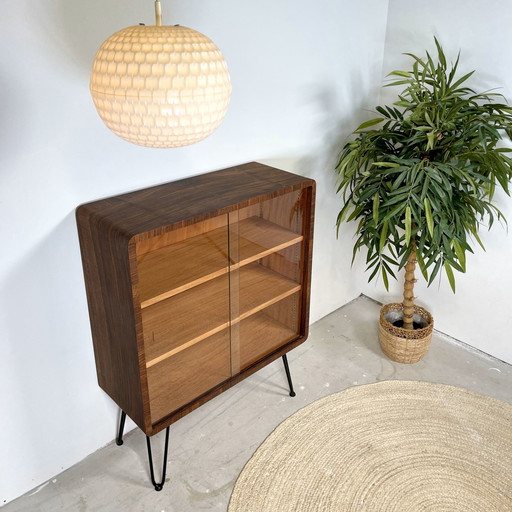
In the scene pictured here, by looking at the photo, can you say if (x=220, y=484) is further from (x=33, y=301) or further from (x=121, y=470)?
(x=33, y=301)

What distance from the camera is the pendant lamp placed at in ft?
3.28

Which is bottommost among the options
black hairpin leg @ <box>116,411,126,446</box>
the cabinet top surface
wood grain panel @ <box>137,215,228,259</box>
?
black hairpin leg @ <box>116,411,126,446</box>

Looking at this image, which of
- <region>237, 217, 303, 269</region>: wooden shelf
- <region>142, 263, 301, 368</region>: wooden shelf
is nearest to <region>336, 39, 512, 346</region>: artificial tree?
<region>237, 217, 303, 269</region>: wooden shelf

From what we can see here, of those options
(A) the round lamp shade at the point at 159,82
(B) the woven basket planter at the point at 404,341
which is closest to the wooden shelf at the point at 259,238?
(A) the round lamp shade at the point at 159,82

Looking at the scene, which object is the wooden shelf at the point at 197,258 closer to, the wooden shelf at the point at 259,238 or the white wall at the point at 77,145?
the wooden shelf at the point at 259,238

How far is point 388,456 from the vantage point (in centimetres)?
190

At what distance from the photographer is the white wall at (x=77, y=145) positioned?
4.50 feet

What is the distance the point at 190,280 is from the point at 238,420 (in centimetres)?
73

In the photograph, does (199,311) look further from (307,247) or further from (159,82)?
(159,82)

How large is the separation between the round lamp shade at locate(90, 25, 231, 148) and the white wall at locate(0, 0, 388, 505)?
37 cm

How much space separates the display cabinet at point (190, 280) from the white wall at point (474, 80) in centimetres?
89

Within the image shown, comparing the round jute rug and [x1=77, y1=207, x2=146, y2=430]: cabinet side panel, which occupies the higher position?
[x1=77, y1=207, x2=146, y2=430]: cabinet side panel

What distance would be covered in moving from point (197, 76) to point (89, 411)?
1.28 m

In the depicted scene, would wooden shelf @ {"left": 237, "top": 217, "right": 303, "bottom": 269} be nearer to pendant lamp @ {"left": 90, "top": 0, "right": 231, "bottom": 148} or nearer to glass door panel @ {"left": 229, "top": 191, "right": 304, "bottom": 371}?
glass door panel @ {"left": 229, "top": 191, "right": 304, "bottom": 371}
